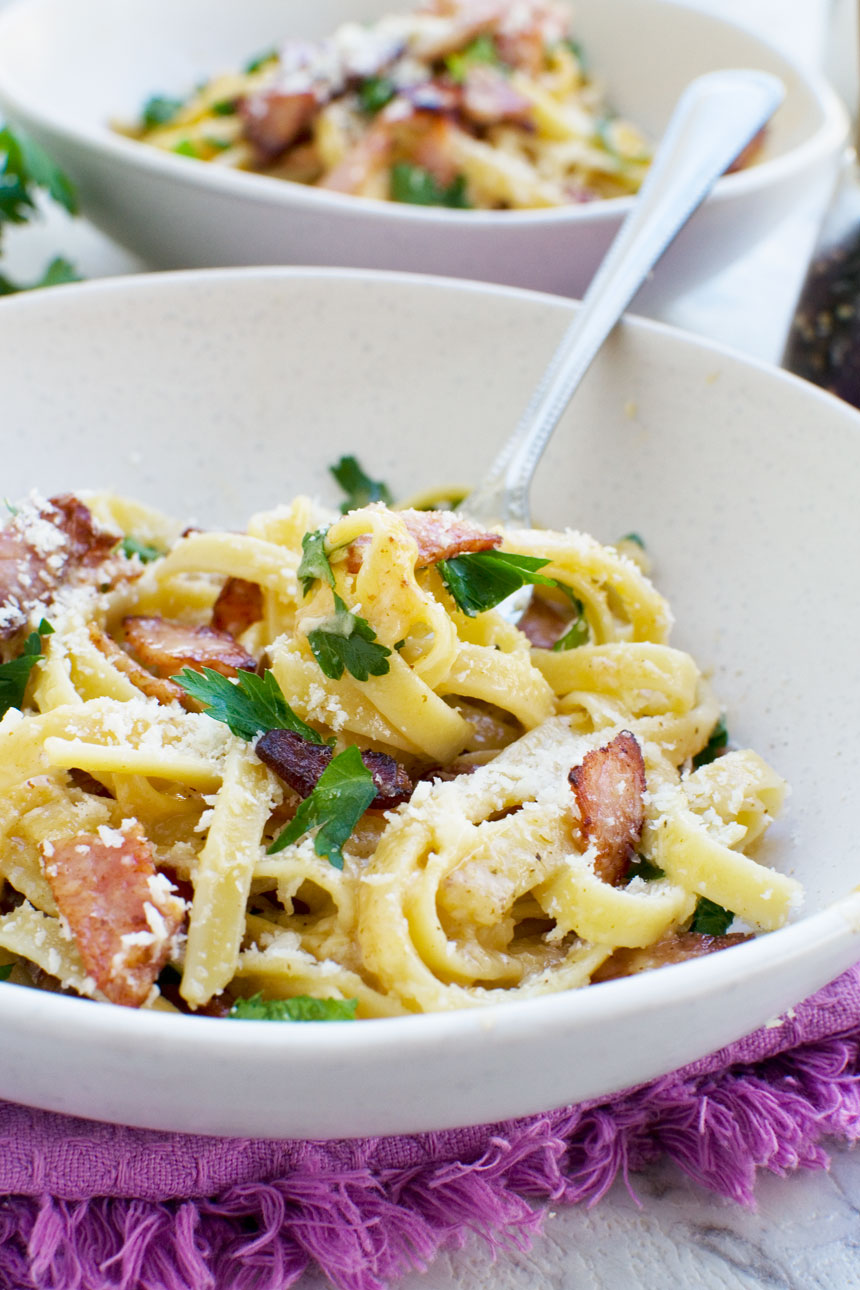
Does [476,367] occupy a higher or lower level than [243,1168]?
higher

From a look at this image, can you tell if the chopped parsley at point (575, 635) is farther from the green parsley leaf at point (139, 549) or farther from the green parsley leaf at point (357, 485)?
the green parsley leaf at point (139, 549)

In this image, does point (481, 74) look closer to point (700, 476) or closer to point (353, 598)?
point (700, 476)

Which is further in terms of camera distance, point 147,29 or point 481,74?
point 147,29

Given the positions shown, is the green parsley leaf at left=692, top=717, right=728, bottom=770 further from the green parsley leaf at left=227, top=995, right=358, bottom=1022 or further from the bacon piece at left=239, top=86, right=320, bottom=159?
the bacon piece at left=239, top=86, right=320, bottom=159

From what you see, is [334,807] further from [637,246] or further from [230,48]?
[230,48]

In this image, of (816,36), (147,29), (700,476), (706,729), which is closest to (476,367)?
(700,476)

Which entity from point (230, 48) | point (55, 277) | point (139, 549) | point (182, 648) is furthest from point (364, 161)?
point (182, 648)
